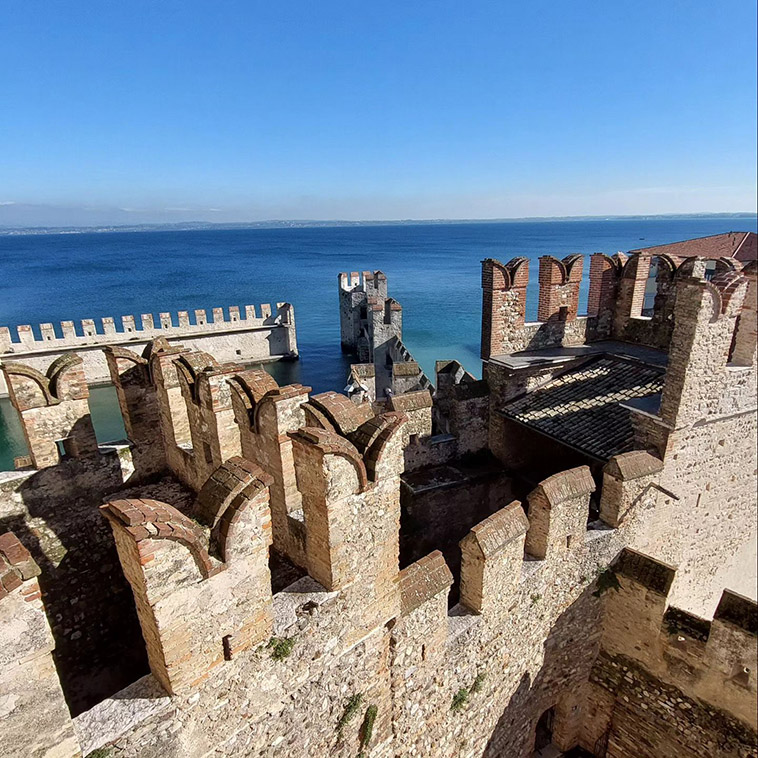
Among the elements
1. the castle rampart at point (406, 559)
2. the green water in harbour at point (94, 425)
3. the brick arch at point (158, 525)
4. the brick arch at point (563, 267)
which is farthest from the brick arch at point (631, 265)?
the green water in harbour at point (94, 425)

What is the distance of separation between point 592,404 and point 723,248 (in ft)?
72.1

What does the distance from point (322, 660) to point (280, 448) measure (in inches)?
76.1

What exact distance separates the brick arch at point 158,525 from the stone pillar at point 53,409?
139 inches

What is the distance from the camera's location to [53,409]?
619 centimetres

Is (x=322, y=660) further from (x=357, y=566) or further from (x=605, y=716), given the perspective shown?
(x=605, y=716)

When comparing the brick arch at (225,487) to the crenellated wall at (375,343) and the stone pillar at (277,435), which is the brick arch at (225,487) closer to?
the stone pillar at (277,435)

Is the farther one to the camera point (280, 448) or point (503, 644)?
point (503, 644)

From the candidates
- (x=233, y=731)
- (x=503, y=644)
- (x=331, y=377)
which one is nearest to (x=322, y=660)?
(x=233, y=731)

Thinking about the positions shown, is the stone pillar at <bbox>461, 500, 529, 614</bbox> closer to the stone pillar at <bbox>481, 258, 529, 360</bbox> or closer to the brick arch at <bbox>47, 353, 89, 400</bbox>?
the stone pillar at <bbox>481, 258, 529, 360</bbox>

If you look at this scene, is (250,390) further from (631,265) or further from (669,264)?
(669,264)

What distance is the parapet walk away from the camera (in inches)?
1187

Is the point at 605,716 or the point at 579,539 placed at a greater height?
the point at 579,539

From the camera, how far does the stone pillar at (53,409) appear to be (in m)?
5.98

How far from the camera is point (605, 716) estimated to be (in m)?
8.20
